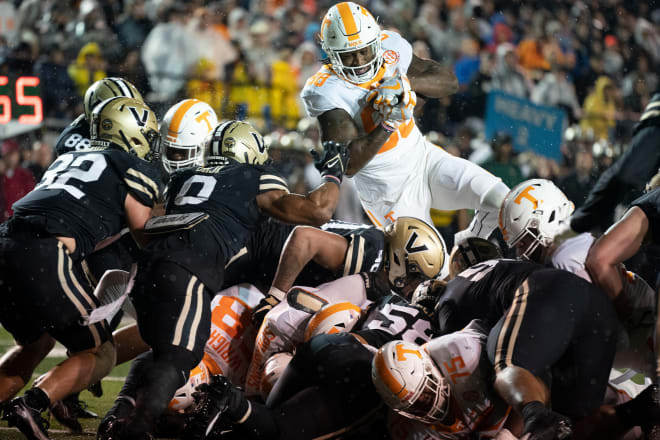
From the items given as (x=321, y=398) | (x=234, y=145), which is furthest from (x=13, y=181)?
(x=321, y=398)

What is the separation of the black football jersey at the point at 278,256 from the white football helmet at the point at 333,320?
498 millimetres

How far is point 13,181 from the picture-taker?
27.7 feet

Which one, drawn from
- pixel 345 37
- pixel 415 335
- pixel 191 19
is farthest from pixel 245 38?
pixel 415 335

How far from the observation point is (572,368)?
10.5ft

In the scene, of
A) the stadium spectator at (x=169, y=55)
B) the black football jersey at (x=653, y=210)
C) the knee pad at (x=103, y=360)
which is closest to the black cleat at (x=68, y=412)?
the knee pad at (x=103, y=360)

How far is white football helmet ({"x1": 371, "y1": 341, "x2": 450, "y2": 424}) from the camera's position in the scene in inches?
120

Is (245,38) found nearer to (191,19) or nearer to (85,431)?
(191,19)

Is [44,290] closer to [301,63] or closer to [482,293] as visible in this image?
[482,293]

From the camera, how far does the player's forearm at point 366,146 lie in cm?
537

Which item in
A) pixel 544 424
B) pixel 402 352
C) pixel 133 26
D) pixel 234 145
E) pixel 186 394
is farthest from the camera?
pixel 133 26

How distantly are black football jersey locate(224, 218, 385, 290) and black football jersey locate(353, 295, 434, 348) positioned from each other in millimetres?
517

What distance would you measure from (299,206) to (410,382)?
1.23 meters

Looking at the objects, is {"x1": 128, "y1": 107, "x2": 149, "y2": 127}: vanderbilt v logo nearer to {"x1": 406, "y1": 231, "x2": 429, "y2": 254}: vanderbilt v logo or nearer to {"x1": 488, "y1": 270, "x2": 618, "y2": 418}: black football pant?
{"x1": 406, "y1": 231, "x2": 429, "y2": 254}: vanderbilt v logo

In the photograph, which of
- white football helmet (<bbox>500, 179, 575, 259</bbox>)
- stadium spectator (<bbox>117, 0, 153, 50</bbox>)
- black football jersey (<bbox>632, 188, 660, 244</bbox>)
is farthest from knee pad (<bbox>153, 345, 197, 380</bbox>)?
stadium spectator (<bbox>117, 0, 153, 50</bbox>)
